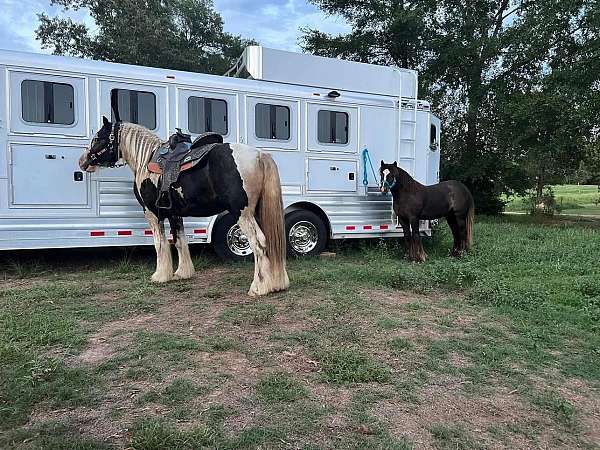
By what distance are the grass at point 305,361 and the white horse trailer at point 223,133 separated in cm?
94

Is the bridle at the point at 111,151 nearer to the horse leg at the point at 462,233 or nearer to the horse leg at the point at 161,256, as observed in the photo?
the horse leg at the point at 161,256

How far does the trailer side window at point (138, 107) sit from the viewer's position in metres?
6.76

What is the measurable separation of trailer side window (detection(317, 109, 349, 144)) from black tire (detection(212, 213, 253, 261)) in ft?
6.58

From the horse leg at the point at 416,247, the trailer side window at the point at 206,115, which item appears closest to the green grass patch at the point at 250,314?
the trailer side window at the point at 206,115

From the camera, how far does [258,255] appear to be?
5414 millimetres

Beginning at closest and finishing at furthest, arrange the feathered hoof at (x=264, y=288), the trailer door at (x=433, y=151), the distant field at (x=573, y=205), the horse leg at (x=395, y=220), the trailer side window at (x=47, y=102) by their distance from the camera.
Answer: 1. the feathered hoof at (x=264, y=288)
2. the trailer side window at (x=47, y=102)
3. the horse leg at (x=395, y=220)
4. the trailer door at (x=433, y=151)
5. the distant field at (x=573, y=205)

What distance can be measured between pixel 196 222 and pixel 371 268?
8.60 ft

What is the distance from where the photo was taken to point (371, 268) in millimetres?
6793

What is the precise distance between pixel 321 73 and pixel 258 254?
157 inches

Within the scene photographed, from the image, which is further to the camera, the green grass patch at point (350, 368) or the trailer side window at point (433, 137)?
the trailer side window at point (433, 137)

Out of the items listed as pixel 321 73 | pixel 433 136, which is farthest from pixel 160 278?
pixel 433 136

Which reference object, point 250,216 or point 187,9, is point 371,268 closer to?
point 250,216

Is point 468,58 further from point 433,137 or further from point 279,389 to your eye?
point 279,389

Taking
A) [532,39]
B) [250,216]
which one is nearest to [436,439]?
[250,216]
